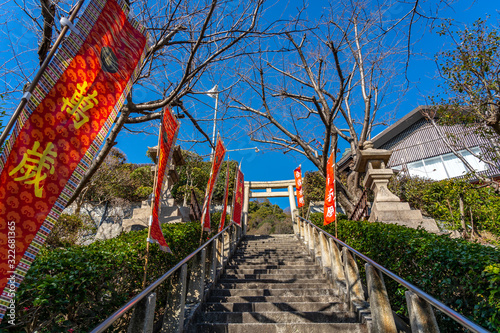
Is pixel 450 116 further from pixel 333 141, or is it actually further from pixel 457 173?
pixel 457 173

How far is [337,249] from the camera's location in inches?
195

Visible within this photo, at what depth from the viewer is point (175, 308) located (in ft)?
9.80

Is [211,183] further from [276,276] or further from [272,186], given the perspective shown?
[272,186]

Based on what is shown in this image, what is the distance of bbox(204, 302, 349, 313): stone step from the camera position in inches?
154

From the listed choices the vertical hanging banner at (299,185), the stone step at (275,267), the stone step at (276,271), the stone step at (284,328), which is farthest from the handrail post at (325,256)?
the vertical hanging banner at (299,185)

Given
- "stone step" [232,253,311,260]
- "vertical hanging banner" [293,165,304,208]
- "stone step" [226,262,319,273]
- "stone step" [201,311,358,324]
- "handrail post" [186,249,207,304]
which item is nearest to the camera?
"stone step" [201,311,358,324]

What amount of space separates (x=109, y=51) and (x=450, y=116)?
33.4 ft

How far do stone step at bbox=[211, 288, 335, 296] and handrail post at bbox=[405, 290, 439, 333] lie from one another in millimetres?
2664

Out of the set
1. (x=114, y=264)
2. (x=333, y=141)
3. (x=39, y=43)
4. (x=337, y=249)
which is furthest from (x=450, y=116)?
(x=39, y=43)

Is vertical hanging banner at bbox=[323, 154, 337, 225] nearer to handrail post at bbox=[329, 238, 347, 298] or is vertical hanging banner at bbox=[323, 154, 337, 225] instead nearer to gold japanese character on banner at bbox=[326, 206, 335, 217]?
gold japanese character on banner at bbox=[326, 206, 335, 217]

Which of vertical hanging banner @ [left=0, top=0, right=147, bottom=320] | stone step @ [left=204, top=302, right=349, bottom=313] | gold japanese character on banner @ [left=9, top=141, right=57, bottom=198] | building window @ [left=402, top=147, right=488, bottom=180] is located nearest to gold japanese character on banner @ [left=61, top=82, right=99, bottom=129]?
vertical hanging banner @ [left=0, top=0, right=147, bottom=320]

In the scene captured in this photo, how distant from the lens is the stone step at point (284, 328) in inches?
124

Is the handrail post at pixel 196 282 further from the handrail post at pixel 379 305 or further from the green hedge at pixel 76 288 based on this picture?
the handrail post at pixel 379 305

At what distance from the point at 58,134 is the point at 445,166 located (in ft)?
67.0
